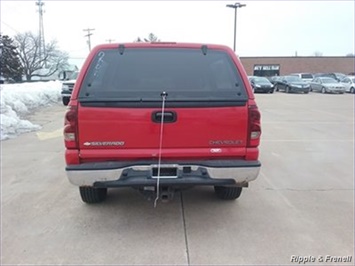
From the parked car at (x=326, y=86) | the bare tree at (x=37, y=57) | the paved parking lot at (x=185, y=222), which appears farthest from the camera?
the bare tree at (x=37, y=57)

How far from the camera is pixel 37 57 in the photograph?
4491cm

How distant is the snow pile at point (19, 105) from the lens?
10368mm

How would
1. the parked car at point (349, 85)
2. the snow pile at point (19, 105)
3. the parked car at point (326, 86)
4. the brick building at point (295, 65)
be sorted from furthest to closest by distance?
the brick building at point (295, 65) < the parked car at point (349, 85) < the parked car at point (326, 86) < the snow pile at point (19, 105)

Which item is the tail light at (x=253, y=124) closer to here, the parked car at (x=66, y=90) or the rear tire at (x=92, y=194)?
the rear tire at (x=92, y=194)

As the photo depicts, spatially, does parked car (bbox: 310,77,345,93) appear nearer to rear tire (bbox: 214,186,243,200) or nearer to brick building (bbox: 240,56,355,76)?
brick building (bbox: 240,56,355,76)

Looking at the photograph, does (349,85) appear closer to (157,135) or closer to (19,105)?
(19,105)

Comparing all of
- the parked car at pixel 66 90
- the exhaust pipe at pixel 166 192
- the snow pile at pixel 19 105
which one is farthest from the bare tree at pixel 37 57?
the exhaust pipe at pixel 166 192

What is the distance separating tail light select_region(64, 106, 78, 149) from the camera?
11.5 ft

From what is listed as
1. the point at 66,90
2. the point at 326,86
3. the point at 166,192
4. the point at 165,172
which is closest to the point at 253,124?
the point at 165,172

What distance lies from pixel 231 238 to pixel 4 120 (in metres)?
9.00

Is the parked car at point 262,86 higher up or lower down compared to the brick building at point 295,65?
lower down

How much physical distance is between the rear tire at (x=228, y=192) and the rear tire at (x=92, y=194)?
156cm

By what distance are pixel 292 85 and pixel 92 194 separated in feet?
103

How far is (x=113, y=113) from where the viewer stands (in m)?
3.51
